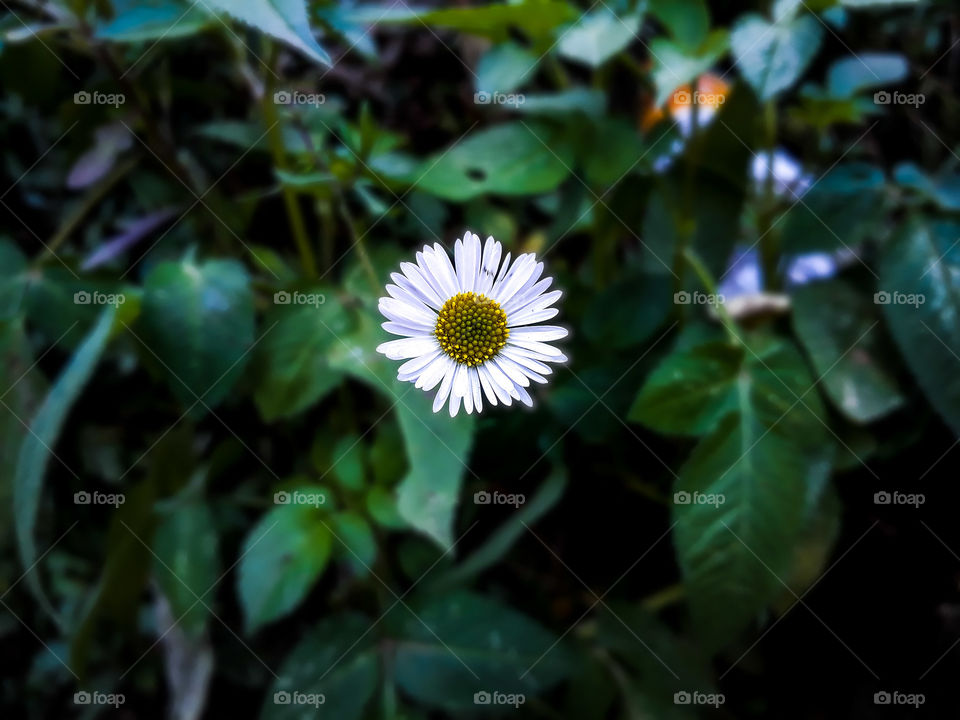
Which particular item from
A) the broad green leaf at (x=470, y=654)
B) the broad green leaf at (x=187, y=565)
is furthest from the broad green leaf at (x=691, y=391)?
the broad green leaf at (x=187, y=565)

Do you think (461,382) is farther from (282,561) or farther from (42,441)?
(42,441)

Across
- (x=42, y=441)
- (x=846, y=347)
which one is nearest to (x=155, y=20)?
(x=42, y=441)

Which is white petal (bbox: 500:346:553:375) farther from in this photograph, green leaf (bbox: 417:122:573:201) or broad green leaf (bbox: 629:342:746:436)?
green leaf (bbox: 417:122:573:201)

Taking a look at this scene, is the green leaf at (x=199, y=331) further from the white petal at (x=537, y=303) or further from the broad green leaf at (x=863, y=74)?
the broad green leaf at (x=863, y=74)

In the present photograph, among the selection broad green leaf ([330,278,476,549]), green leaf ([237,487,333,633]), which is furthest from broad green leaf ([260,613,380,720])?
broad green leaf ([330,278,476,549])

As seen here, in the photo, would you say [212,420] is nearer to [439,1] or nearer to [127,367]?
[127,367]

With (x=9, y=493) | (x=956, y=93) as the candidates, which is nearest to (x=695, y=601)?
(x=9, y=493)
